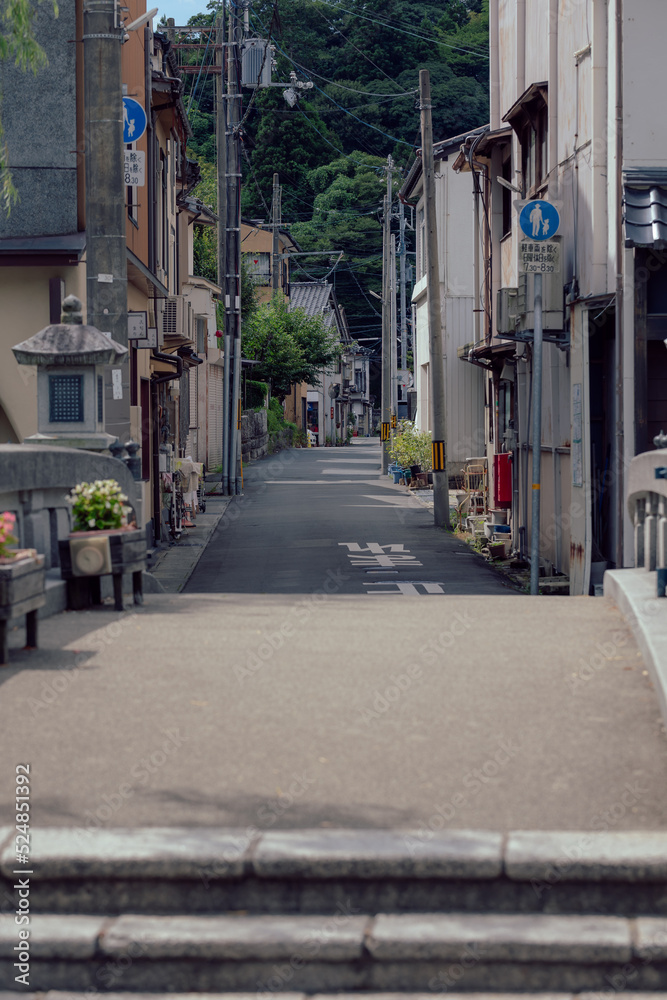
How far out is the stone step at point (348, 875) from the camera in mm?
4270

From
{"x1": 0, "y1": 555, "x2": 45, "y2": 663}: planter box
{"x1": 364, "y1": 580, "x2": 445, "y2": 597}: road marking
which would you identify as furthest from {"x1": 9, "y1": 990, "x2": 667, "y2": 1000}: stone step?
{"x1": 364, "y1": 580, "x2": 445, "y2": 597}: road marking

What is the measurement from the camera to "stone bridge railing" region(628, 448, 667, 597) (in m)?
7.76

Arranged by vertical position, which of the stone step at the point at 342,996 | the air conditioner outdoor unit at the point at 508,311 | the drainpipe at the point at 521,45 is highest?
the drainpipe at the point at 521,45

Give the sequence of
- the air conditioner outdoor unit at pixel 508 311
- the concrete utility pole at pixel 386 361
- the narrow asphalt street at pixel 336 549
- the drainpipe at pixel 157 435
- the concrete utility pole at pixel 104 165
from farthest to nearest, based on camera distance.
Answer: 1. the concrete utility pole at pixel 386 361
2. the drainpipe at pixel 157 435
3. the air conditioner outdoor unit at pixel 508 311
4. the narrow asphalt street at pixel 336 549
5. the concrete utility pole at pixel 104 165

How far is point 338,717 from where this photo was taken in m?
5.90

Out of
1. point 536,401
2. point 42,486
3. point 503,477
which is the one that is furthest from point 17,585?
point 503,477

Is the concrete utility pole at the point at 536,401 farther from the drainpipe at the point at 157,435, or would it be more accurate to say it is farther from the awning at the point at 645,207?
the drainpipe at the point at 157,435

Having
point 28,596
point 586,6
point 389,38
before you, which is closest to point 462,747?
point 28,596

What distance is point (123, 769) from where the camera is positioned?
5148 mm

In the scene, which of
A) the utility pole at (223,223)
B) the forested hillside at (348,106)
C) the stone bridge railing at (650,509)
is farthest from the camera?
the forested hillside at (348,106)

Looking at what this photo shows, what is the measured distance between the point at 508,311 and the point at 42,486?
8851 millimetres

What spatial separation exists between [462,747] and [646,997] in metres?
1.59

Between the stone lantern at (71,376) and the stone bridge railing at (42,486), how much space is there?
1.20 metres

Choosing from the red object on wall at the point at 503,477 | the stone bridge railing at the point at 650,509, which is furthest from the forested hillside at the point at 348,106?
the stone bridge railing at the point at 650,509
